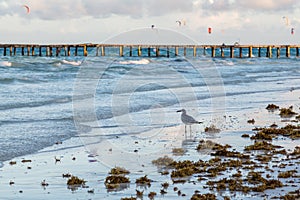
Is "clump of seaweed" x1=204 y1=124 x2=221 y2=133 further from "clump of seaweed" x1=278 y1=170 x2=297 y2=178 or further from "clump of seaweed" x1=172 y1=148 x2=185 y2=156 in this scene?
"clump of seaweed" x1=278 y1=170 x2=297 y2=178

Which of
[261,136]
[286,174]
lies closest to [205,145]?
[261,136]

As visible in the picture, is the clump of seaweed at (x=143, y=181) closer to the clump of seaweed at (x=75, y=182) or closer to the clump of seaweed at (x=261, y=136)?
the clump of seaweed at (x=75, y=182)

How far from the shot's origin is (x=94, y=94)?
1171 inches

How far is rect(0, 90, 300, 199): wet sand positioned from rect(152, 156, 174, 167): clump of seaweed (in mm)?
140

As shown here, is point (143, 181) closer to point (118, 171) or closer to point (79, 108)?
point (118, 171)

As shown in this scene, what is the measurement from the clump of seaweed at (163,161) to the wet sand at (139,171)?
0.46ft

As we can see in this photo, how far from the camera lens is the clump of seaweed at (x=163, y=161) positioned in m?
12.1

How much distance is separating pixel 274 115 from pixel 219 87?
1561cm

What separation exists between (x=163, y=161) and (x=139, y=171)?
87 cm

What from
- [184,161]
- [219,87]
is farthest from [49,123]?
[219,87]

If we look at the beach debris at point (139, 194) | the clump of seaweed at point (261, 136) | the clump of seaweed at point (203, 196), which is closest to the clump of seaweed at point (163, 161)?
the beach debris at point (139, 194)

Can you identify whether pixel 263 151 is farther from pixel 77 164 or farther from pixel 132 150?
pixel 77 164

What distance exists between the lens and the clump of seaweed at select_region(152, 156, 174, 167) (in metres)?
12.1

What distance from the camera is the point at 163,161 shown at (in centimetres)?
1221
